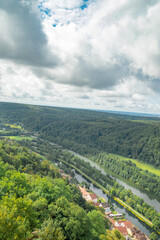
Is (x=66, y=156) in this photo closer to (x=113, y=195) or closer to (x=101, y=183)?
(x=101, y=183)

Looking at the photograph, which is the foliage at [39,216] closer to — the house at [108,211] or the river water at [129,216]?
the house at [108,211]

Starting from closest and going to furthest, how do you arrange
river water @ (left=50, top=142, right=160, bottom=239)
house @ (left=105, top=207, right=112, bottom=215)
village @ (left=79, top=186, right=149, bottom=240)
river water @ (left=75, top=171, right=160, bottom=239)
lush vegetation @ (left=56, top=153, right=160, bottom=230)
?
village @ (left=79, top=186, right=149, bottom=240), river water @ (left=75, top=171, right=160, bottom=239), river water @ (left=50, top=142, right=160, bottom=239), lush vegetation @ (left=56, top=153, right=160, bottom=230), house @ (left=105, top=207, right=112, bottom=215)

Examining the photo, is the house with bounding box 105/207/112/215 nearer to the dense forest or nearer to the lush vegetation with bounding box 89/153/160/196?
the dense forest

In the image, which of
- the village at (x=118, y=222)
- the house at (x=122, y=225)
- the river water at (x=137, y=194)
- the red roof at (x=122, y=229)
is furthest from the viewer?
the river water at (x=137, y=194)

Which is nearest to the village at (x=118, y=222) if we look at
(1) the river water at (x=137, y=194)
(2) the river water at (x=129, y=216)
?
(2) the river water at (x=129, y=216)

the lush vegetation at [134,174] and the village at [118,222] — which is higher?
the village at [118,222]

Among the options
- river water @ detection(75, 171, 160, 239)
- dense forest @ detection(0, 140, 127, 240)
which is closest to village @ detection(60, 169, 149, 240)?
river water @ detection(75, 171, 160, 239)

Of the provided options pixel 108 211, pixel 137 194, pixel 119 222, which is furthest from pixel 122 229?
pixel 137 194

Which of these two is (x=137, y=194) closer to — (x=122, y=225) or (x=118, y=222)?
(x=118, y=222)
